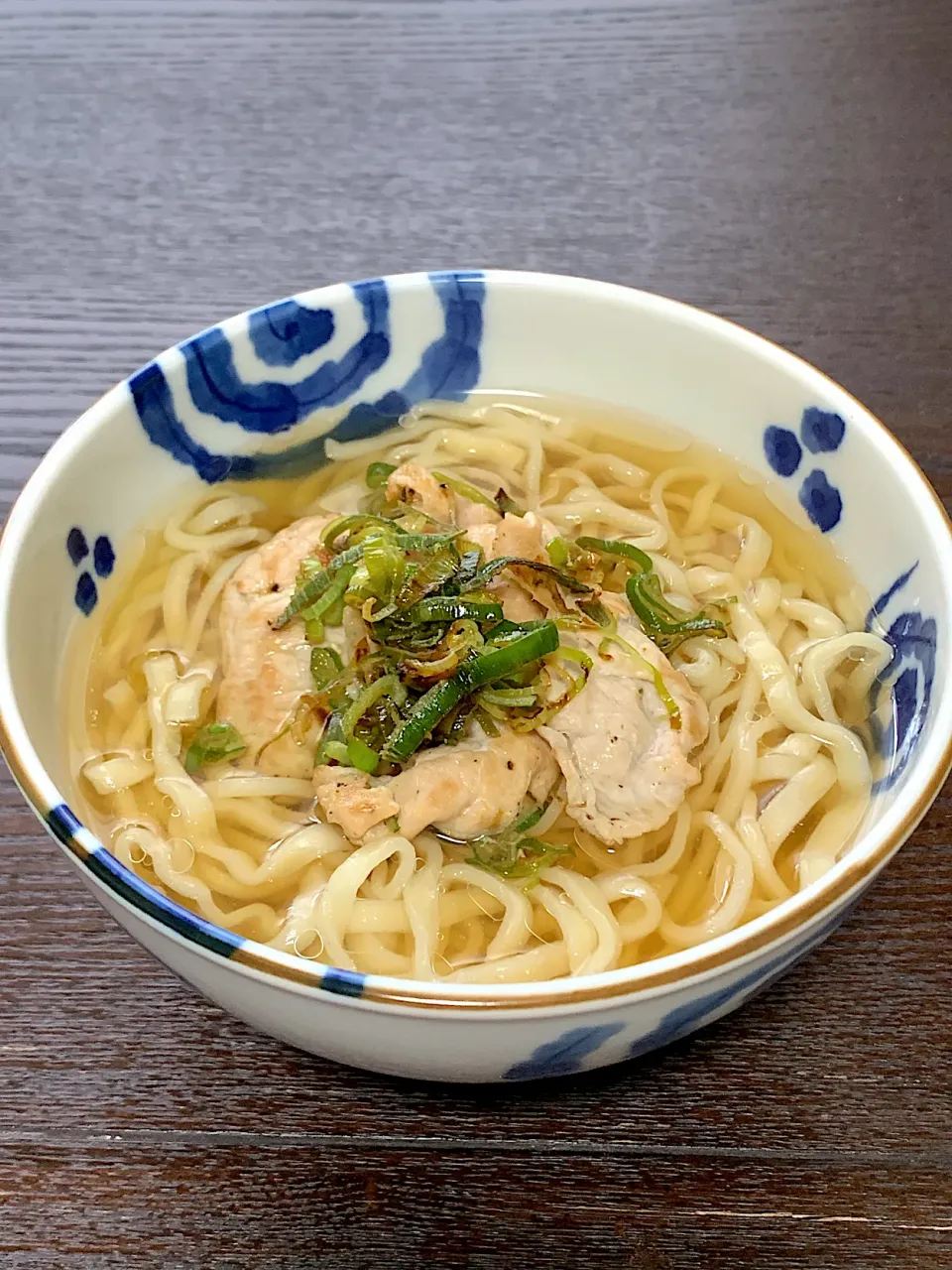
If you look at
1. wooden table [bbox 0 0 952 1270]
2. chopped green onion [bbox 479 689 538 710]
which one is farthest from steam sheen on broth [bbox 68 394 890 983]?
wooden table [bbox 0 0 952 1270]

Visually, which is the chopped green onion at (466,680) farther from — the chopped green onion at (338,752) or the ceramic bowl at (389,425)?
the ceramic bowl at (389,425)

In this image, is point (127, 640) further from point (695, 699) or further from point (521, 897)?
point (695, 699)

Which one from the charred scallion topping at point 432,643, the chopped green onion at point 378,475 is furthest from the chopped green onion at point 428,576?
the chopped green onion at point 378,475

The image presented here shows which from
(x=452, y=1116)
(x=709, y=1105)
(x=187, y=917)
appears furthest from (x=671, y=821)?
(x=187, y=917)

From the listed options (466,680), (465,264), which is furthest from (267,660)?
(465,264)

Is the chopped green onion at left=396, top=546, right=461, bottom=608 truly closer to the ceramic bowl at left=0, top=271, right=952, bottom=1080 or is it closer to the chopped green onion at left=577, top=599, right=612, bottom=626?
the chopped green onion at left=577, top=599, right=612, bottom=626

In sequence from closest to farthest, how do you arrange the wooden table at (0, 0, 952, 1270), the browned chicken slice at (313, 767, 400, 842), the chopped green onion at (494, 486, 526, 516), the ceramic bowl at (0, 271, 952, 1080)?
the ceramic bowl at (0, 271, 952, 1080) → the wooden table at (0, 0, 952, 1270) → the browned chicken slice at (313, 767, 400, 842) → the chopped green onion at (494, 486, 526, 516)
